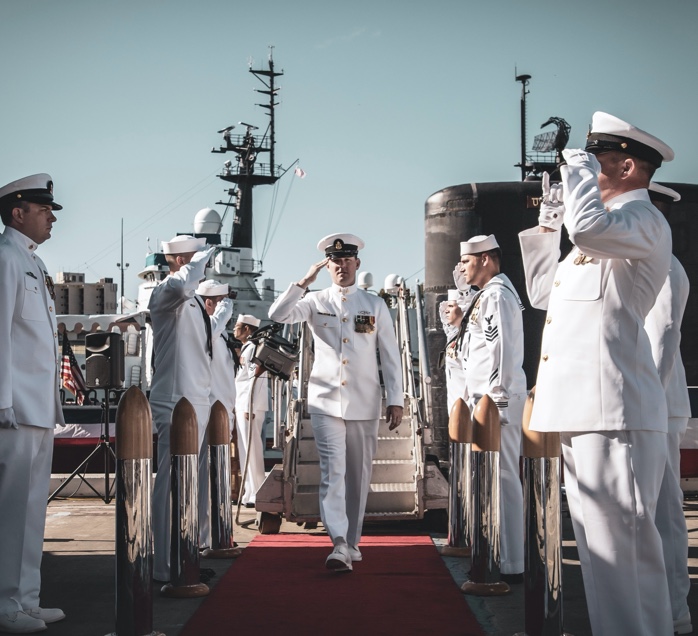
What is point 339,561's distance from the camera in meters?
6.05

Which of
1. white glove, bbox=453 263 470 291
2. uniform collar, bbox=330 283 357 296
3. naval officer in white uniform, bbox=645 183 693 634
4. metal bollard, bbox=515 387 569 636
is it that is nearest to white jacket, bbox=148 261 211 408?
uniform collar, bbox=330 283 357 296

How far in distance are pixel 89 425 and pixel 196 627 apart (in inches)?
324

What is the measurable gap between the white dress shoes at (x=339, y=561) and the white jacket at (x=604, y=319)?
264 cm

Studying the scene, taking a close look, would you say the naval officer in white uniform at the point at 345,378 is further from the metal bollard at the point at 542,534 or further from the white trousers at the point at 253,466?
the white trousers at the point at 253,466

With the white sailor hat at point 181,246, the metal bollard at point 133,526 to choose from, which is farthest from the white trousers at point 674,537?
the white sailor hat at point 181,246

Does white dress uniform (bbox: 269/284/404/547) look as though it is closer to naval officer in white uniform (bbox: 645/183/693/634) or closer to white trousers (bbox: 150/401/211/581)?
white trousers (bbox: 150/401/211/581)

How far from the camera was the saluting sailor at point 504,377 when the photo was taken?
6.00 meters

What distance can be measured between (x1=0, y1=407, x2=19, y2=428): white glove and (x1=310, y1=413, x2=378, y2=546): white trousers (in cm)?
234

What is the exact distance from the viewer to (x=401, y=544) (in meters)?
7.48

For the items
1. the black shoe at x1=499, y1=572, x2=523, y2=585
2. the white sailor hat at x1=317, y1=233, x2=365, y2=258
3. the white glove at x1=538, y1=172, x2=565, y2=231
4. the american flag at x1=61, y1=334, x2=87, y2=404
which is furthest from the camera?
the american flag at x1=61, y1=334, x2=87, y2=404

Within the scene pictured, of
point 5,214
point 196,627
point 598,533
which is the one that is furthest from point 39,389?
point 598,533

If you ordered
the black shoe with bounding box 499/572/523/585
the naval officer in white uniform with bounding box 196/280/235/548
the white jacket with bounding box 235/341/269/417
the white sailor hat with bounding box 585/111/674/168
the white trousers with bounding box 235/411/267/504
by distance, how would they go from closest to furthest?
the white sailor hat with bounding box 585/111/674/168 → the black shoe with bounding box 499/572/523/585 → the naval officer in white uniform with bounding box 196/280/235/548 → the white trousers with bounding box 235/411/267/504 → the white jacket with bounding box 235/341/269/417

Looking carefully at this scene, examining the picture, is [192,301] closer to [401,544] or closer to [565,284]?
[401,544]

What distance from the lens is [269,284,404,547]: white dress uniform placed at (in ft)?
21.2
